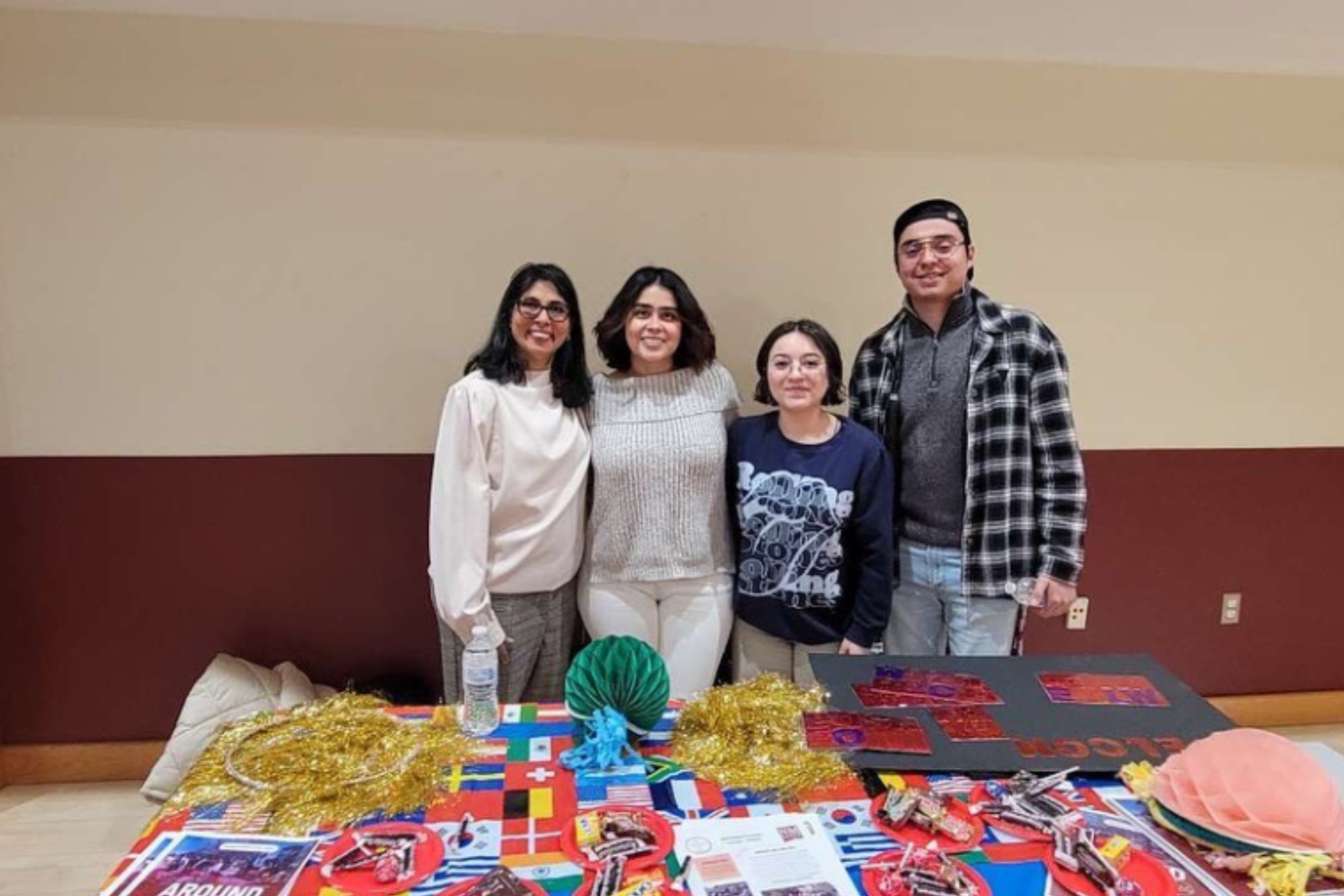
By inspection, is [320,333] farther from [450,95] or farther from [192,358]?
[450,95]

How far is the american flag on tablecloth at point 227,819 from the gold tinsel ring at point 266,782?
0.04 metres

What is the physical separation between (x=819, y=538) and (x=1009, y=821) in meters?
0.77

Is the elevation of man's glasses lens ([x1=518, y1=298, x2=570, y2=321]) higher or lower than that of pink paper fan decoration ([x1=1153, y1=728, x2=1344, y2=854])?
higher

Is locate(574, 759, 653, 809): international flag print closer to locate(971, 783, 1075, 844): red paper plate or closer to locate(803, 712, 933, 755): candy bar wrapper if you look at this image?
locate(803, 712, 933, 755): candy bar wrapper

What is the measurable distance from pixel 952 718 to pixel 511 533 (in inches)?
41.2

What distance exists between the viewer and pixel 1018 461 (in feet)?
5.93

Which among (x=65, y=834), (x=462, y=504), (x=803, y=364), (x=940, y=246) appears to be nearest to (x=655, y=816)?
(x=462, y=504)

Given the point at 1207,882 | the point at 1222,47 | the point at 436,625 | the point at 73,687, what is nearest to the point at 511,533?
the point at 436,625

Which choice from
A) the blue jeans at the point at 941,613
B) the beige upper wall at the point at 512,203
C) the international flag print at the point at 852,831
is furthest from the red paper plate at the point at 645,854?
the beige upper wall at the point at 512,203

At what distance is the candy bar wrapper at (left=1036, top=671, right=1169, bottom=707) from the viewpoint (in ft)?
4.62

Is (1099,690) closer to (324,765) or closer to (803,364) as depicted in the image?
(803,364)

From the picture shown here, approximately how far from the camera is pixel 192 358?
2238 mm

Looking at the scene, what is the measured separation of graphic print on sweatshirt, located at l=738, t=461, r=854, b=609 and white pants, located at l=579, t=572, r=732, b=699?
0.40ft

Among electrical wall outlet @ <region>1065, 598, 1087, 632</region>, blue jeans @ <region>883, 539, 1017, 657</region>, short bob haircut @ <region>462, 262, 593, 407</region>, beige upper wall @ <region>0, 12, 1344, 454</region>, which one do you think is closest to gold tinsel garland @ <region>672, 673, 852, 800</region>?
blue jeans @ <region>883, 539, 1017, 657</region>
